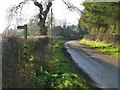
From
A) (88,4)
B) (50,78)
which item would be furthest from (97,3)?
(50,78)

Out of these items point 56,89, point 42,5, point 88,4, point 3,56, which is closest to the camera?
point 3,56

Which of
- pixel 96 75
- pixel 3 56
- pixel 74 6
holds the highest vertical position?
pixel 74 6

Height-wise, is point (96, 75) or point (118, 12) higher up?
point (118, 12)

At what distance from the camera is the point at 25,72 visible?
366 inches

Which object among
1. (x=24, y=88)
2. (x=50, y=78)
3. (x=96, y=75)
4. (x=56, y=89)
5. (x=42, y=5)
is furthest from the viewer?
(x=42, y=5)

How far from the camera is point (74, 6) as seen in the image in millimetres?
36969

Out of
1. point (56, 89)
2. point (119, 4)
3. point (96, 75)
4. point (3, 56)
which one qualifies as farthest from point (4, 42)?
point (119, 4)

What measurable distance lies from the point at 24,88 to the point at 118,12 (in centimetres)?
2683

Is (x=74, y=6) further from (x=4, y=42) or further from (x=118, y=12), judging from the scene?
(x=4, y=42)

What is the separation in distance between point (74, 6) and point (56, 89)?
91.0 feet

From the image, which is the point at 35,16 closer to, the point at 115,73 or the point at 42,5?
the point at 42,5

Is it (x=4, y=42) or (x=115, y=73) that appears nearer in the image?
(x=4, y=42)

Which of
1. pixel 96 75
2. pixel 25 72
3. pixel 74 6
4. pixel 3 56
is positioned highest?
pixel 74 6

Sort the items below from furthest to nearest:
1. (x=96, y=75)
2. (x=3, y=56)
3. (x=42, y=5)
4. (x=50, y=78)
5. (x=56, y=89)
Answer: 1. (x=42, y=5)
2. (x=96, y=75)
3. (x=50, y=78)
4. (x=56, y=89)
5. (x=3, y=56)
